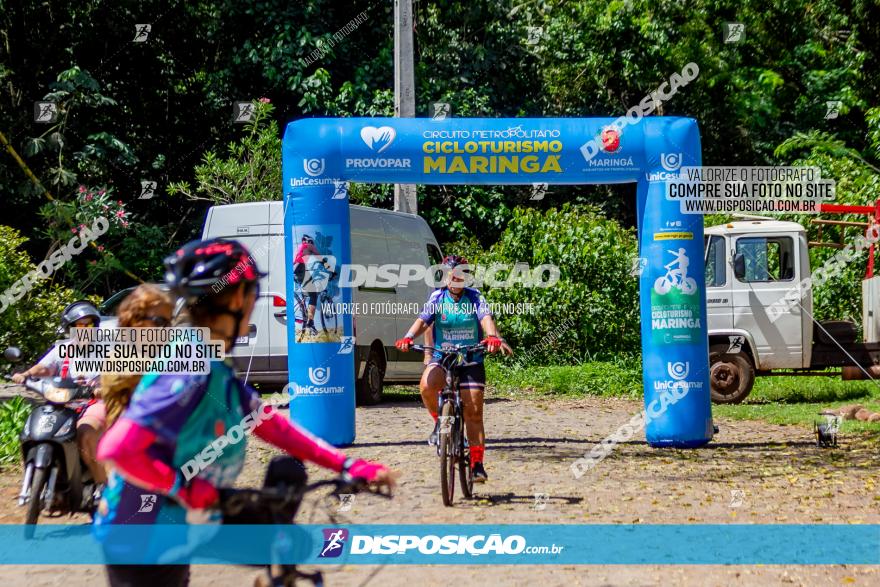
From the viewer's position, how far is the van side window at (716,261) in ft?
56.6

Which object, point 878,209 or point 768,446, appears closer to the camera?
point 768,446

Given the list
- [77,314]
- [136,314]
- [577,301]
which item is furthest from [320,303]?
[577,301]

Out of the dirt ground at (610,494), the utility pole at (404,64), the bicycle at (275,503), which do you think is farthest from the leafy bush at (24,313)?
the bicycle at (275,503)

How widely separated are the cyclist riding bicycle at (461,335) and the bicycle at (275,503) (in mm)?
6482

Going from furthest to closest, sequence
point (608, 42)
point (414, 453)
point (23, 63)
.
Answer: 1. point (608, 42)
2. point (23, 63)
3. point (414, 453)

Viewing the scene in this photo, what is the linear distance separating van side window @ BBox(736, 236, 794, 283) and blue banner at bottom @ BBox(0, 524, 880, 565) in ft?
31.1

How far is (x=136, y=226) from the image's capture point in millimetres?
23688

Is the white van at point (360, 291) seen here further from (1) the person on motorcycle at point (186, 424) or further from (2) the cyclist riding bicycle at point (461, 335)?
(1) the person on motorcycle at point (186, 424)

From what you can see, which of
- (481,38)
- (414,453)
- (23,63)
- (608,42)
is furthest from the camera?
(608,42)

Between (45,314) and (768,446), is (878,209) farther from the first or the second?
(45,314)

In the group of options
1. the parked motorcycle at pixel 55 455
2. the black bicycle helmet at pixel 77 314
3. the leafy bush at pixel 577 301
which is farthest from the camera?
the leafy bush at pixel 577 301

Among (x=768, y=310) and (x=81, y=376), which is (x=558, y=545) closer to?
(x=81, y=376)

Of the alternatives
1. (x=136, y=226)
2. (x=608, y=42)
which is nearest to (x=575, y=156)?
(x=136, y=226)

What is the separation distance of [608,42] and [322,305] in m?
19.1
